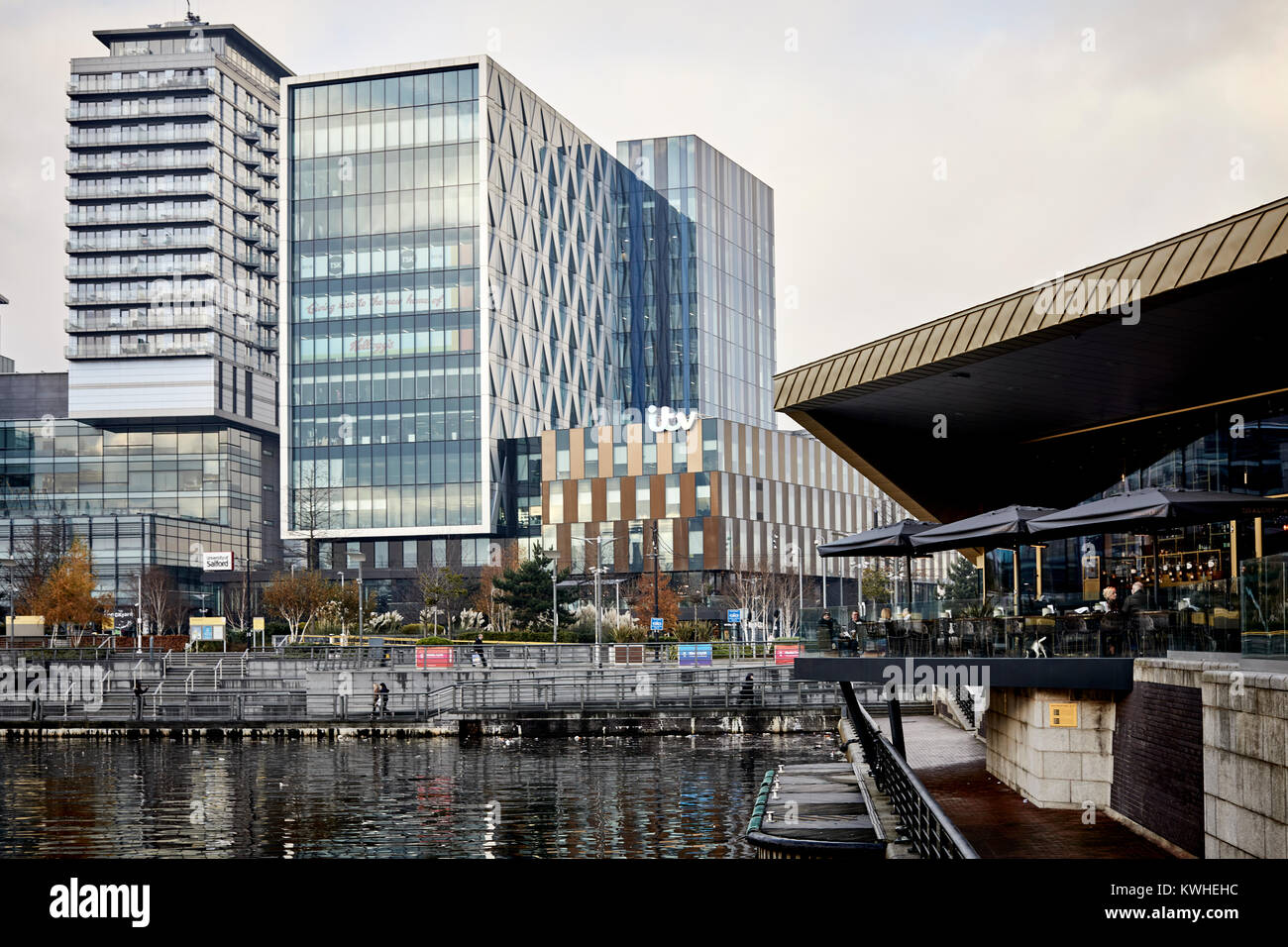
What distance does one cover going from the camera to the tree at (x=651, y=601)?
90.7 m

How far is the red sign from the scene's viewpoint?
179 ft

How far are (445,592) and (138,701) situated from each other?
38.8 meters

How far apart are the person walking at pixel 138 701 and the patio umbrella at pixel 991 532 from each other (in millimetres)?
34536

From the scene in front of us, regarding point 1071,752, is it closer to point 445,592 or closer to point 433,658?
point 433,658

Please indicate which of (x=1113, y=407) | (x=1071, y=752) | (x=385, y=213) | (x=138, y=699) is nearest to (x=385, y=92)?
(x=385, y=213)

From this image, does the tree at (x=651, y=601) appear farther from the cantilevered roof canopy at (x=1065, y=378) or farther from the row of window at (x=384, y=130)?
the cantilevered roof canopy at (x=1065, y=378)

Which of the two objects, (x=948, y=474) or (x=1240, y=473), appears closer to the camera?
(x=1240, y=473)

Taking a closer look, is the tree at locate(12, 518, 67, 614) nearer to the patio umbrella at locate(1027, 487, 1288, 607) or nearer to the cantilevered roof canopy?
the cantilevered roof canopy

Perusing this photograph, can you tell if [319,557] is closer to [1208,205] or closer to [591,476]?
[591,476]

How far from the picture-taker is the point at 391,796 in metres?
31.0

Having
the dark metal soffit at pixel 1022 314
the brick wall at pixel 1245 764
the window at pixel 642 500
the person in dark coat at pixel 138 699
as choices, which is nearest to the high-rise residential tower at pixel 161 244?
the window at pixel 642 500

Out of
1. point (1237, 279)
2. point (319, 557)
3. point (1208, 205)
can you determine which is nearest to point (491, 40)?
point (319, 557)
